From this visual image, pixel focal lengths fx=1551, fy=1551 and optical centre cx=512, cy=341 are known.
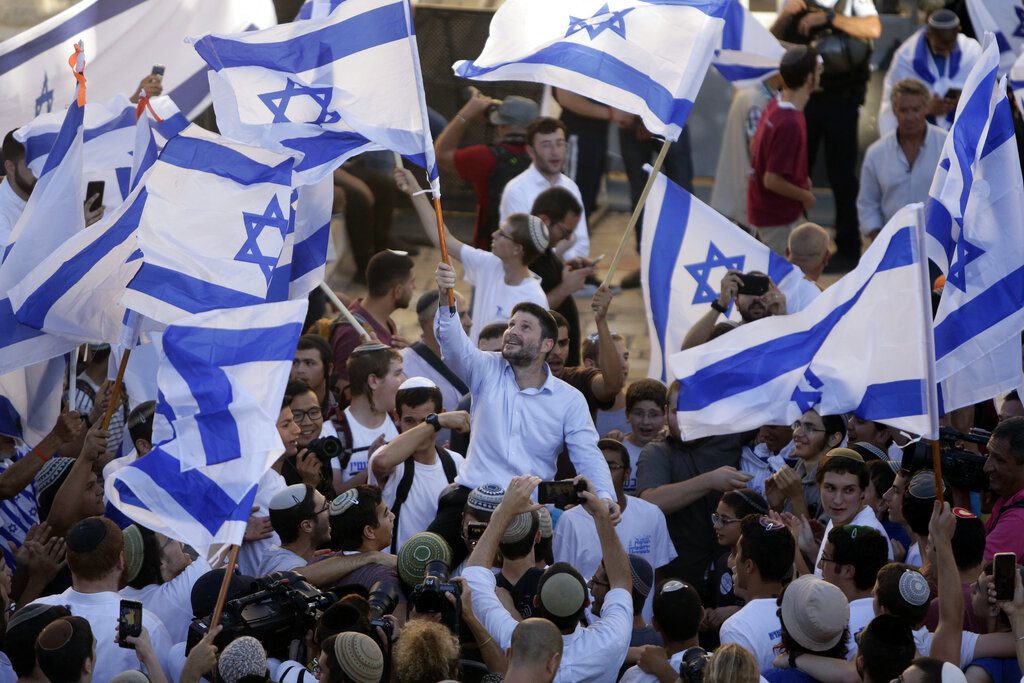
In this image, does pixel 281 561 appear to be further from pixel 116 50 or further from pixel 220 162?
pixel 116 50

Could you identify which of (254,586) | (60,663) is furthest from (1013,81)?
A: (60,663)

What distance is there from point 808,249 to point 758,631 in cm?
466

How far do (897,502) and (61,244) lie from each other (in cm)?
448

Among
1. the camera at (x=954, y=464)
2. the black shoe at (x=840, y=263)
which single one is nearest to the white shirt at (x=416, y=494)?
the camera at (x=954, y=464)

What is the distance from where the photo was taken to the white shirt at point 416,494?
24.9 ft

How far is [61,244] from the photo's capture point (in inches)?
322

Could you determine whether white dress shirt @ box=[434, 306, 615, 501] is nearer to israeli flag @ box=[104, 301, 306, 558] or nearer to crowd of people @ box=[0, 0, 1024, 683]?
crowd of people @ box=[0, 0, 1024, 683]

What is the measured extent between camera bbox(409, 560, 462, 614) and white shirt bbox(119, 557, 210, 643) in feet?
4.09

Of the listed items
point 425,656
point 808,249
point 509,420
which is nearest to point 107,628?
point 425,656

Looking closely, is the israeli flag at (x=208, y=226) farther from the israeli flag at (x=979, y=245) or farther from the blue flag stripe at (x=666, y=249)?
the israeli flag at (x=979, y=245)

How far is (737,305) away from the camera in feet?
31.0

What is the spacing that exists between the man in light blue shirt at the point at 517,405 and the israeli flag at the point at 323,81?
134cm

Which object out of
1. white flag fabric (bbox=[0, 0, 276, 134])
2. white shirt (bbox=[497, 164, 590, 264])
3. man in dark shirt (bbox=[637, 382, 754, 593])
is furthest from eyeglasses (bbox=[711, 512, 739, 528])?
white flag fabric (bbox=[0, 0, 276, 134])

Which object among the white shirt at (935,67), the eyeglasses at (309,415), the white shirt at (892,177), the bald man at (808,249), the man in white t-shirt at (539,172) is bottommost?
the white shirt at (892,177)
